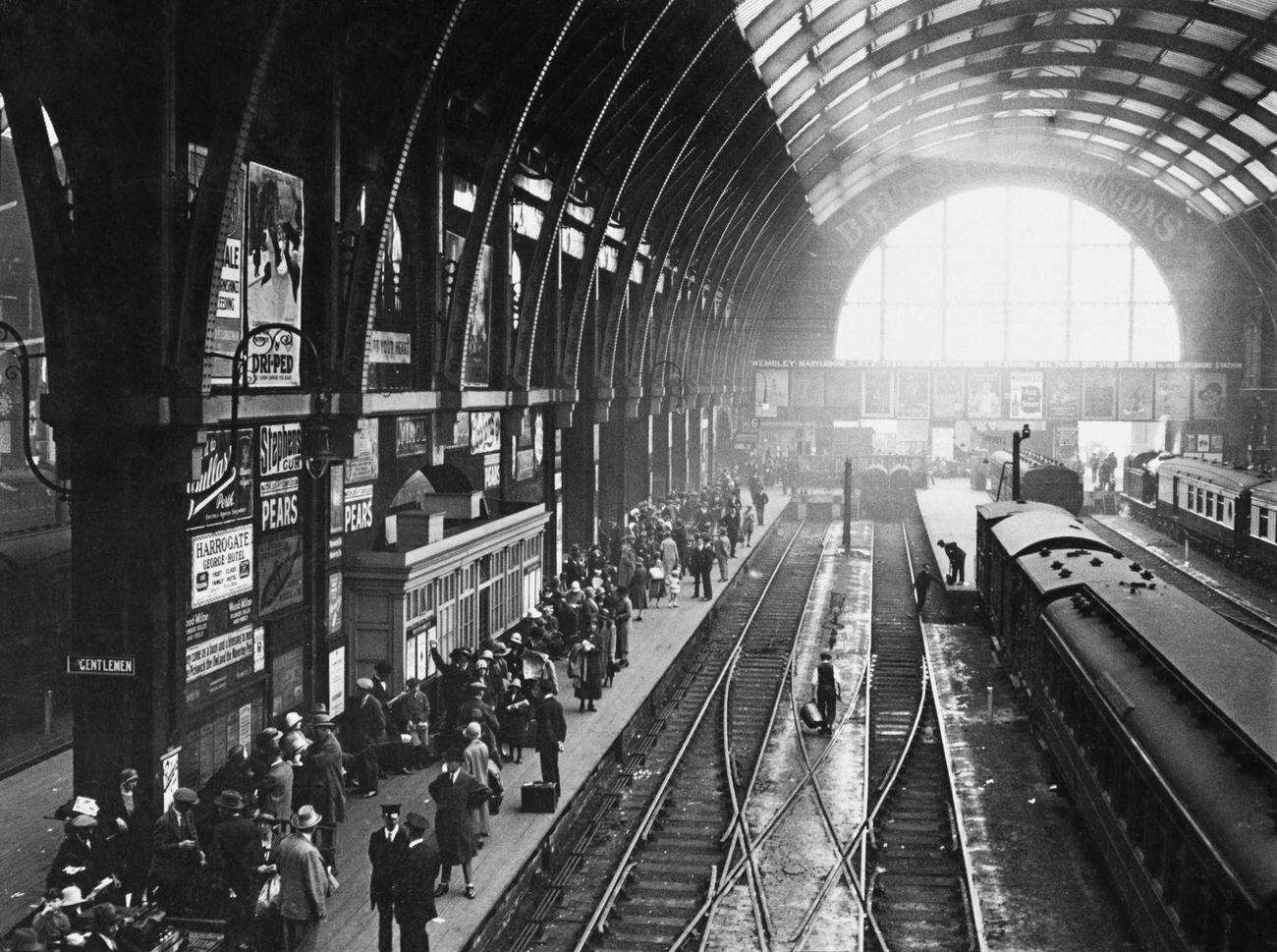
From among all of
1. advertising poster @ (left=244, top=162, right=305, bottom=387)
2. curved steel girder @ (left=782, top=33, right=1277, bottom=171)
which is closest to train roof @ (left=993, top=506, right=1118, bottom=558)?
advertising poster @ (left=244, top=162, right=305, bottom=387)

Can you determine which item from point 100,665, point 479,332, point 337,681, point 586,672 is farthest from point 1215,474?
point 100,665

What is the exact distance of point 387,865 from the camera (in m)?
9.11

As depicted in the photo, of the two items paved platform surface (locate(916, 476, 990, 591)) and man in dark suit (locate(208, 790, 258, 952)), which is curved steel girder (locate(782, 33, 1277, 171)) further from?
man in dark suit (locate(208, 790, 258, 952))

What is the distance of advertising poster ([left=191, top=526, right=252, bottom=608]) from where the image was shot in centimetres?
1167

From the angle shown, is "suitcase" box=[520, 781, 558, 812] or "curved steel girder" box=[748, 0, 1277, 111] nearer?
"suitcase" box=[520, 781, 558, 812]

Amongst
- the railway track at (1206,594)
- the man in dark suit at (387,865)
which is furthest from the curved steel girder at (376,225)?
the railway track at (1206,594)

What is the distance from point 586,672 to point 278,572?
17.1ft

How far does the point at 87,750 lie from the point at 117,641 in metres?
1.01

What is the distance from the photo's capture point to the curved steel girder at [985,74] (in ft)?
124

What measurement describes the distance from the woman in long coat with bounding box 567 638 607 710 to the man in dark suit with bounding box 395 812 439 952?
315 inches

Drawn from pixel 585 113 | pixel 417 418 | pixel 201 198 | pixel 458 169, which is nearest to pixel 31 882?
pixel 201 198

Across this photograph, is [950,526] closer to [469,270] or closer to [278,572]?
[469,270]

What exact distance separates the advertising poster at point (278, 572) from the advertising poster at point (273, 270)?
5.59 feet

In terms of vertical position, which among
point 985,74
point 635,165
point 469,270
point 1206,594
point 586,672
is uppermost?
point 985,74
